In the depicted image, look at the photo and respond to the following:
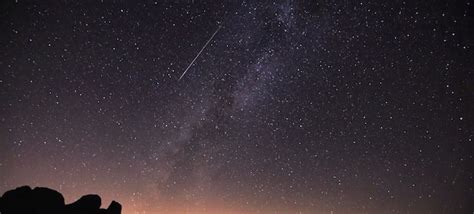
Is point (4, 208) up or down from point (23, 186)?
down

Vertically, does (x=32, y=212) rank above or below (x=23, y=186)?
below

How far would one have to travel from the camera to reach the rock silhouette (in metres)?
19.8

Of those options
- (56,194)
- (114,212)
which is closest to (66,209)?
(56,194)

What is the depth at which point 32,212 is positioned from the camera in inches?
776

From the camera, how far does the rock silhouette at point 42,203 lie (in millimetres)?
19770

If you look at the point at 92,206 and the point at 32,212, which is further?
the point at 92,206

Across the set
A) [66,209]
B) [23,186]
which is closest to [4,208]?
[23,186]

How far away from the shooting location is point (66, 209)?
68.4 feet

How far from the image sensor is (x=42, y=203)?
20219 millimetres

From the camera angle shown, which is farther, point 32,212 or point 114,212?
point 114,212

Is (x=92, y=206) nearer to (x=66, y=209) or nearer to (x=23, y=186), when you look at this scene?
(x=66, y=209)

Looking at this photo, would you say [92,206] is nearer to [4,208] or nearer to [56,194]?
[56,194]

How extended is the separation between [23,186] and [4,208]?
1.46 metres

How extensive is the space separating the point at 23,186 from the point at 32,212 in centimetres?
188
